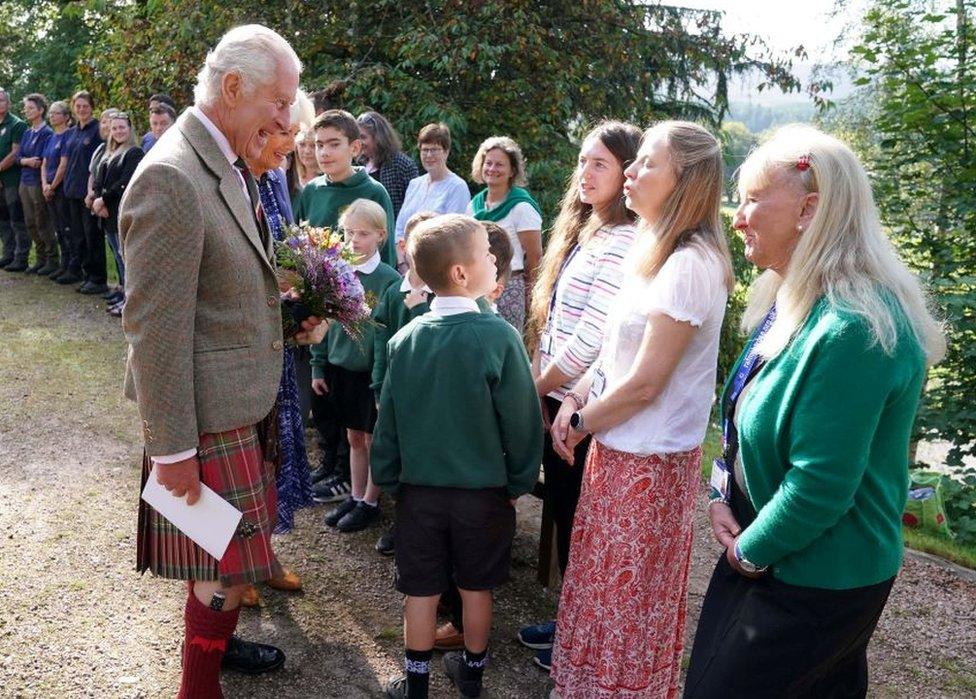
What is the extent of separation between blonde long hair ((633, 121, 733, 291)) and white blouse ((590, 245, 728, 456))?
0.16 ft

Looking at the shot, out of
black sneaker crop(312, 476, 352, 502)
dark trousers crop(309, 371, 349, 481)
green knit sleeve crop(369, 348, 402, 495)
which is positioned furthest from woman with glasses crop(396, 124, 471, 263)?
green knit sleeve crop(369, 348, 402, 495)

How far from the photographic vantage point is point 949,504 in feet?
19.7

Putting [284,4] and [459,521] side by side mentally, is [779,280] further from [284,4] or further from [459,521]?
[284,4]

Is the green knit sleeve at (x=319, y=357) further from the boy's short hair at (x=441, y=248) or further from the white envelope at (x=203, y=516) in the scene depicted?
the white envelope at (x=203, y=516)

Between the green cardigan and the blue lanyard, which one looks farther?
the blue lanyard

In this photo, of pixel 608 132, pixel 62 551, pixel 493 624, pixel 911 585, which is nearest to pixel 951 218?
pixel 911 585

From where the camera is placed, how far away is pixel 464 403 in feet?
9.89

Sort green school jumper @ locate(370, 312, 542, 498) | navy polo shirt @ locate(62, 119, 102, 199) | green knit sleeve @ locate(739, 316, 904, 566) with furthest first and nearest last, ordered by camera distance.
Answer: navy polo shirt @ locate(62, 119, 102, 199) → green school jumper @ locate(370, 312, 542, 498) → green knit sleeve @ locate(739, 316, 904, 566)

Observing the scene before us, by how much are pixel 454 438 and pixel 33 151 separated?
9444 mm

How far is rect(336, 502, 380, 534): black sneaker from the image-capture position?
178 inches


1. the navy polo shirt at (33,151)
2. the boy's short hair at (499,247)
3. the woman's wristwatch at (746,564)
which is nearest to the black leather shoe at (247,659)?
the boy's short hair at (499,247)

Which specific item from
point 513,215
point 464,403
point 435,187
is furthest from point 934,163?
point 464,403

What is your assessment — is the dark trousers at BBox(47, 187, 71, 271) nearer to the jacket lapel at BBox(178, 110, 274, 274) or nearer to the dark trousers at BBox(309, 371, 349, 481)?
the dark trousers at BBox(309, 371, 349, 481)

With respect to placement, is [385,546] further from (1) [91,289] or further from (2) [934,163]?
(1) [91,289]
